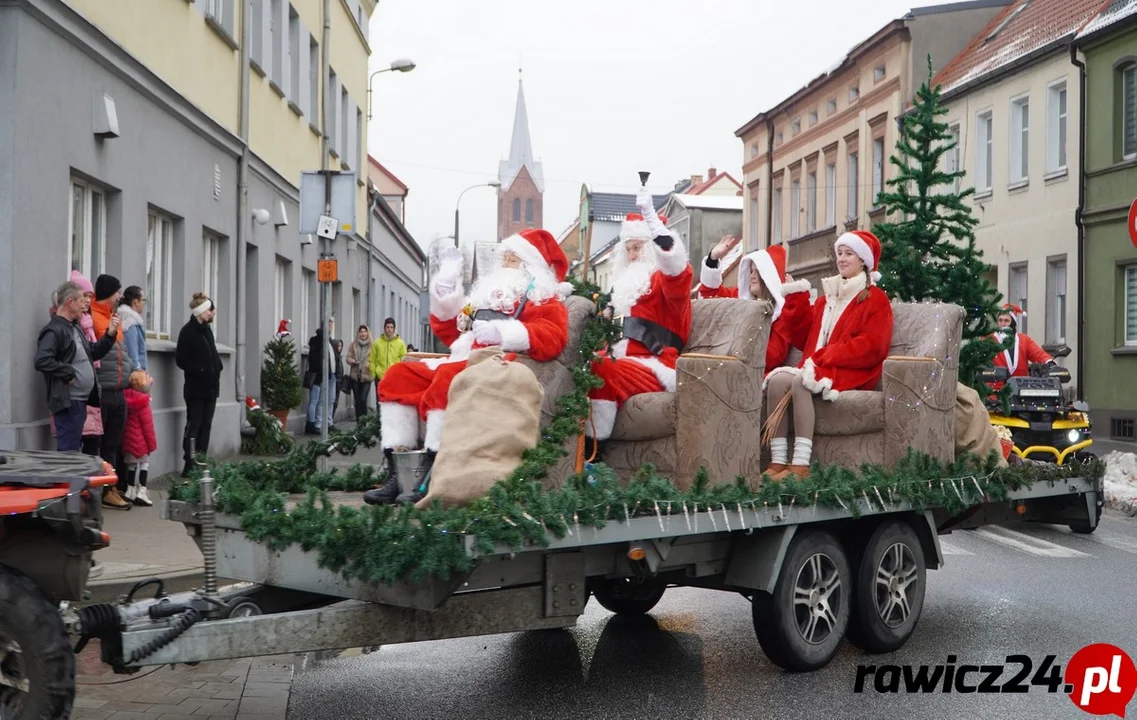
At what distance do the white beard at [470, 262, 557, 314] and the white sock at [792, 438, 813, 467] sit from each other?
158cm

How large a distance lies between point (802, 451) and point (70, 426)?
5813 mm

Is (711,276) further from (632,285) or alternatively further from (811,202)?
(811,202)

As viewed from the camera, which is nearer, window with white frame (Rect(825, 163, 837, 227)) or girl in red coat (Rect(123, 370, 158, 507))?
girl in red coat (Rect(123, 370, 158, 507))

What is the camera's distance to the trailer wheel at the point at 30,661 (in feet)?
14.2

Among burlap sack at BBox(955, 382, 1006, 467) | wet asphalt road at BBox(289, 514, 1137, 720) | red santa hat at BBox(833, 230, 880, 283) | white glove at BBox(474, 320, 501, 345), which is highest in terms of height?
red santa hat at BBox(833, 230, 880, 283)

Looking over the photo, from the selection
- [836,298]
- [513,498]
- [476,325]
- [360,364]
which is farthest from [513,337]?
[360,364]

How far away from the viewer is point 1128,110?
24.5m

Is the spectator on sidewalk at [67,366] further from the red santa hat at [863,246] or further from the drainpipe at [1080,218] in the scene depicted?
the drainpipe at [1080,218]

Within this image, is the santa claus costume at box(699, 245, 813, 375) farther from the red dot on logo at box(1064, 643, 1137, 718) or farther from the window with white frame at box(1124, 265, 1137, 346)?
the window with white frame at box(1124, 265, 1137, 346)

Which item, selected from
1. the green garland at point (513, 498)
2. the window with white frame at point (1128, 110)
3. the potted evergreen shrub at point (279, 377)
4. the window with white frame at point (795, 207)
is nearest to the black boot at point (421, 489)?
the green garland at point (513, 498)

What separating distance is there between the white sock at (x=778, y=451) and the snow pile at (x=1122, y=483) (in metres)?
6.70

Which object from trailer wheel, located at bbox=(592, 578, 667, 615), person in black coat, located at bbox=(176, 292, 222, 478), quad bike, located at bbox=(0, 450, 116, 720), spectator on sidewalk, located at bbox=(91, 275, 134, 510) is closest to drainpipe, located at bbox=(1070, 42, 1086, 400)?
person in black coat, located at bbox=(176, 292, 222, 478)

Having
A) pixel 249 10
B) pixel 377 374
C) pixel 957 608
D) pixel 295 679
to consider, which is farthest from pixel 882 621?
pixel 377 374

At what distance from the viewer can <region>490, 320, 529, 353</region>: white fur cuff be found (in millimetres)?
6062
